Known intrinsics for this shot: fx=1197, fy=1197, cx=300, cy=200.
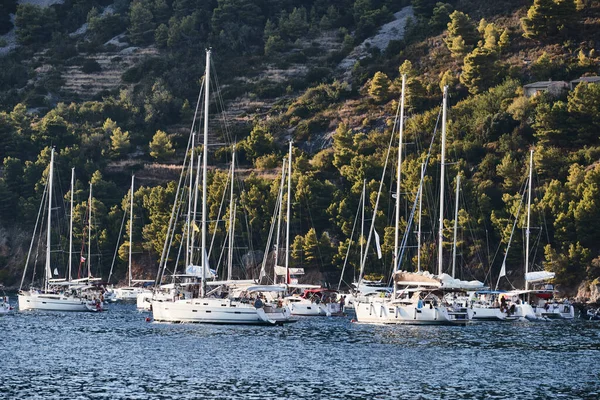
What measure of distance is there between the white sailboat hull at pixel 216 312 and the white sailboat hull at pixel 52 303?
21329mm

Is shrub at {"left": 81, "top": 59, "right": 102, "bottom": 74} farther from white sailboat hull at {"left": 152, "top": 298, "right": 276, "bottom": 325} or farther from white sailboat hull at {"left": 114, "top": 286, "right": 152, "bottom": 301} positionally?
white sailboat hull at {"left": 152, "top": 298, "right": 276, "bottom": 325}

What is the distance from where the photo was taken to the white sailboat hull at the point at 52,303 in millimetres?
94500

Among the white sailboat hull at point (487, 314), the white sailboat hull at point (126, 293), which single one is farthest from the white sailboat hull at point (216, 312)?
the white sailboat hull at point (126, 293)

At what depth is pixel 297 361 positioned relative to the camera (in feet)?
196

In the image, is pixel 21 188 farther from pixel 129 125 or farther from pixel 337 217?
pixel 337 217

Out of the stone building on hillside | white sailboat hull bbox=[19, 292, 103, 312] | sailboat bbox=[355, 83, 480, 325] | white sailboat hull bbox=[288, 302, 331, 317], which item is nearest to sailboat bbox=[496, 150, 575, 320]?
sailboat bbox=[355, 83, 480, 325]

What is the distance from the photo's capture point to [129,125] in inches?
6555

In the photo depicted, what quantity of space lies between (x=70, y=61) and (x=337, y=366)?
14884 cm

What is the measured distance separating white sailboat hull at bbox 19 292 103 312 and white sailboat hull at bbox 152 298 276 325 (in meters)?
21.3

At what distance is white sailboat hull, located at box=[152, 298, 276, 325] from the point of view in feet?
243

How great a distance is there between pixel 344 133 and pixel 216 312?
61135mm

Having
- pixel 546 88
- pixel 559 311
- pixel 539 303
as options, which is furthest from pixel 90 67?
pixel 559 311

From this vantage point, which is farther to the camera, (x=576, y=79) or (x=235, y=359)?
(x=576, y=79)

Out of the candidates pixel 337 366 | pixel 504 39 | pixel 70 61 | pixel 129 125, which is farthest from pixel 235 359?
pixel 70 61
